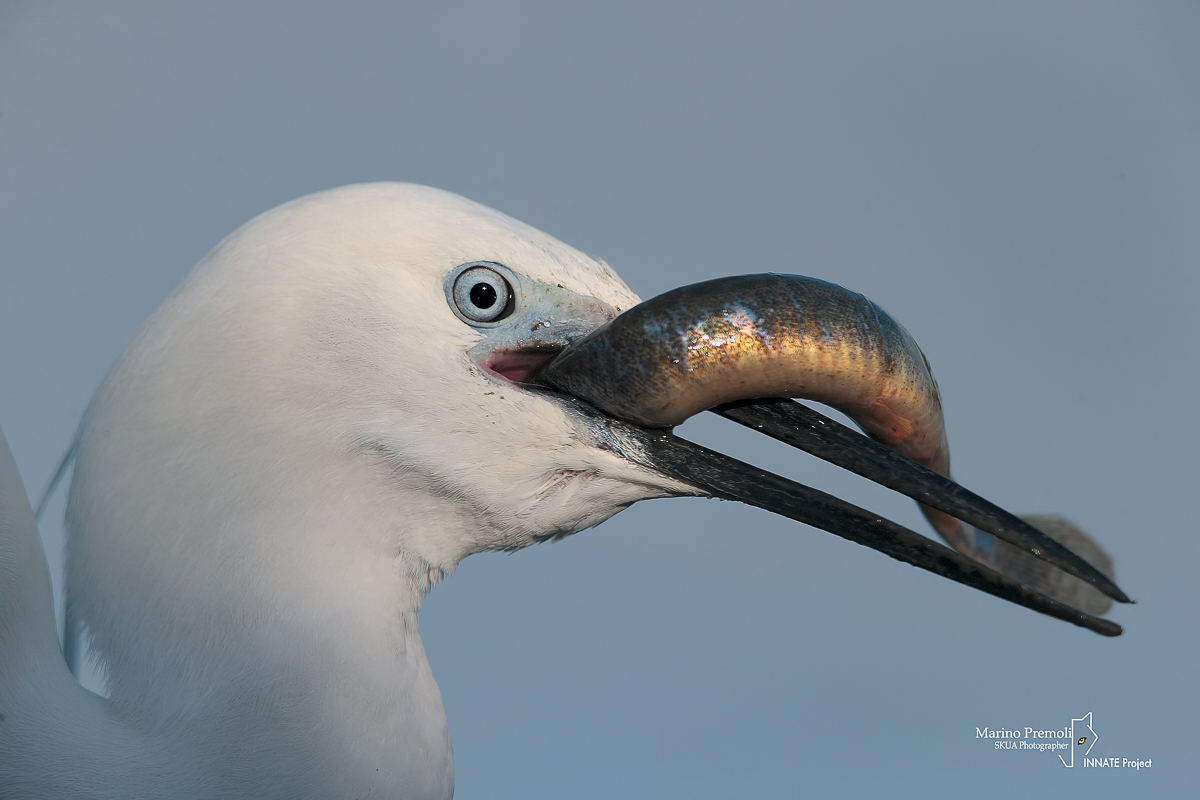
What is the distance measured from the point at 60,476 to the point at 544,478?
77 centimetres

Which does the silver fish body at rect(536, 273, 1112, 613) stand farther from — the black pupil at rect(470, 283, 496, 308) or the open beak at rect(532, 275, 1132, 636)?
the black pupil at rect(470, 283, 496, 308)

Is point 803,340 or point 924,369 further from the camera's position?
point 924,369

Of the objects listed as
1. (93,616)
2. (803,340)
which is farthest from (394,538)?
(803,340)

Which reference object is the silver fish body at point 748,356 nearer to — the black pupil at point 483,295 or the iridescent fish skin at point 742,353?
the iridescent fish skin at point 742,353

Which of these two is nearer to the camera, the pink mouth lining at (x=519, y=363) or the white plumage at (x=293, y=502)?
the white plumage at (x=293, y=502)

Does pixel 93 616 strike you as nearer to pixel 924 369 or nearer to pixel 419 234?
pixel 419 234

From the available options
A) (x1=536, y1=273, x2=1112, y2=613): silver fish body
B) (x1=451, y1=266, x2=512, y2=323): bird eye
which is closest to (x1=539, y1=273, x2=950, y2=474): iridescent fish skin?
(x1=536, y1=273, x2=1112, y2=613): silver fish body

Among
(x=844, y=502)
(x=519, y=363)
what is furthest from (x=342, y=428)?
(x=844, y=502)

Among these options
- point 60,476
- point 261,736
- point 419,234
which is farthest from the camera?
point 60,476

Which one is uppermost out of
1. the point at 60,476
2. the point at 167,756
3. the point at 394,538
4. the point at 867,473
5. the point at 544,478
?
the point at 867,473

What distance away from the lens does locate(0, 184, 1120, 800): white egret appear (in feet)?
3.72

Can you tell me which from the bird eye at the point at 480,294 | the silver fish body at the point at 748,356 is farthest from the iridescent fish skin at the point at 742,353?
the bird eye at the point at 480,294

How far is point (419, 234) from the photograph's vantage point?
4.03ft

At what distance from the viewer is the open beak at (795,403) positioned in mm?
1142
